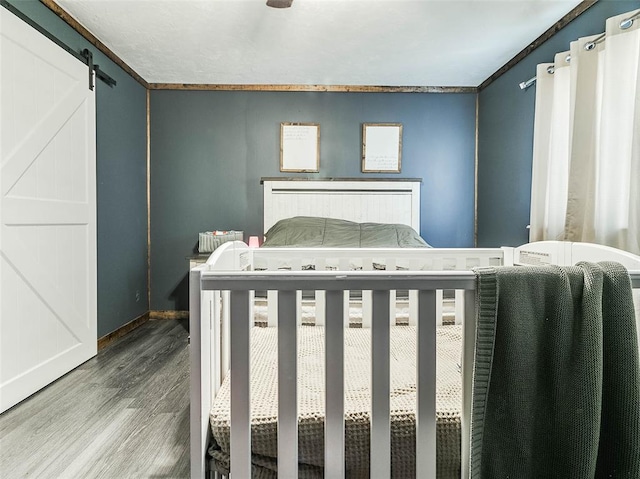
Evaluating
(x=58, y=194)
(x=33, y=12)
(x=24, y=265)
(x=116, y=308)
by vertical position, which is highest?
(x=33, y=12)

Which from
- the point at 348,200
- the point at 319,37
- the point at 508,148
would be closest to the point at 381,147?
the point at 348,200

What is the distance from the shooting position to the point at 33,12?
6.61 ft

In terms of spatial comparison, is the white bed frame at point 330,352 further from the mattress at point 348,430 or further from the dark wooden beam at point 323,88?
the dark wooden beam at point 323,88

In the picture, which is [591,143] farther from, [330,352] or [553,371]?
[330,352]

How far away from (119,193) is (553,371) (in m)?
3.07

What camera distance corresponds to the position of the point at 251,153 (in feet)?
11.3

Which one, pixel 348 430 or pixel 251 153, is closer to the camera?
pixel 348 430

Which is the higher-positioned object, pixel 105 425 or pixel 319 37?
pixel 319 37

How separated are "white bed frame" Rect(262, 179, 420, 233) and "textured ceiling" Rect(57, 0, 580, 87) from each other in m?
0.92

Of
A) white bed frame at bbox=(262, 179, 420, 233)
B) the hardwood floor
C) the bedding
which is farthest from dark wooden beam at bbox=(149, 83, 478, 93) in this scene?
the hardwood floor

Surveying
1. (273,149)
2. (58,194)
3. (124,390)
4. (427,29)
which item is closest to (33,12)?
(58,194)

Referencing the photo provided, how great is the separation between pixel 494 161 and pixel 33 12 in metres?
3.31

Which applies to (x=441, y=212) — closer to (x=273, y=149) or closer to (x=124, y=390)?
(x=273, y=149)

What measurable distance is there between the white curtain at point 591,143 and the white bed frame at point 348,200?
1.25m
